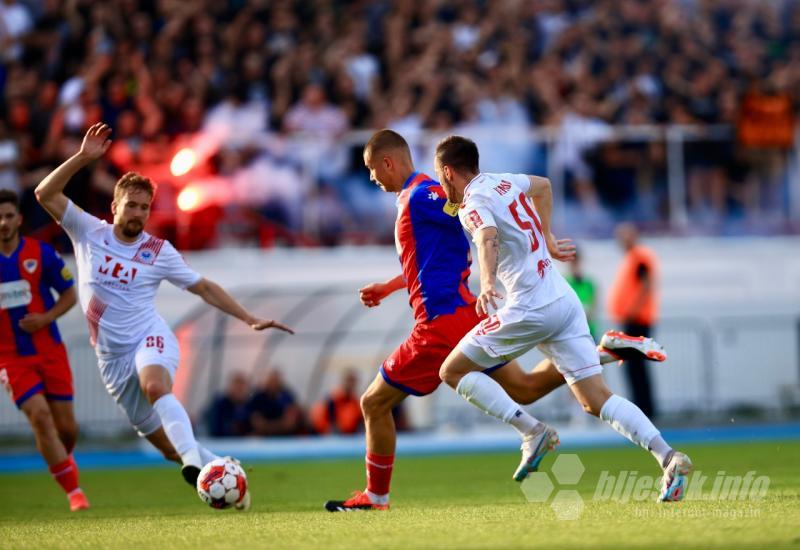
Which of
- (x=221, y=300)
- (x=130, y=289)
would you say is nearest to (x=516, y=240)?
(x=221, y=300)

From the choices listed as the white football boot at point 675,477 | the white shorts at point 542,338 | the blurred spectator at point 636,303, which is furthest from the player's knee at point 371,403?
the blurred spectator at point 636,303

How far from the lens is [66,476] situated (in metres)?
9.50

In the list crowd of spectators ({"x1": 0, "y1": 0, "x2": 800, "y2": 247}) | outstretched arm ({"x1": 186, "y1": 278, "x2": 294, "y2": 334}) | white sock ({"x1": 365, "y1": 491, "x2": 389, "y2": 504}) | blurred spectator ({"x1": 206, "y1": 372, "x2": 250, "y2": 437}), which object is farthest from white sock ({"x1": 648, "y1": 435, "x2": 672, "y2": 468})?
blurred spectator ({"x1": 206, "y1": 372, "x2": 250, "y2": 437})

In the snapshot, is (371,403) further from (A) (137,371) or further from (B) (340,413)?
(B) (340,413)

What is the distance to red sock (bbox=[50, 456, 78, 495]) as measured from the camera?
31.1 feet

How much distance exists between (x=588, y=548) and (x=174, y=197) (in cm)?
1222

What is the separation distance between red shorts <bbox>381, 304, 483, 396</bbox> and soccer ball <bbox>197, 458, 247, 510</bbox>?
1167 millimetres

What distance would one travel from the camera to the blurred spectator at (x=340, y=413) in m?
17.3

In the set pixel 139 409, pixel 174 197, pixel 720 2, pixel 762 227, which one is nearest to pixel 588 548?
pixel 139 409

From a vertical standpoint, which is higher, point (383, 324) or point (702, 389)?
point (383, 324)

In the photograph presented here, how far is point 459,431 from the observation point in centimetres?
1775

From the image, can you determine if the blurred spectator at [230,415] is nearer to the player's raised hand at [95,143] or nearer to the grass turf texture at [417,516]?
the grass turf texture at [417,516]

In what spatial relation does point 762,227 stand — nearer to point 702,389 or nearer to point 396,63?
point 702,389

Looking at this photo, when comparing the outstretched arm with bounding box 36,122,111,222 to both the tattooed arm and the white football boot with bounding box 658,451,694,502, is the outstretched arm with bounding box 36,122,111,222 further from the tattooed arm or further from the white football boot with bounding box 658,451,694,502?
the white football boot with bounding box 658,451,694,502
